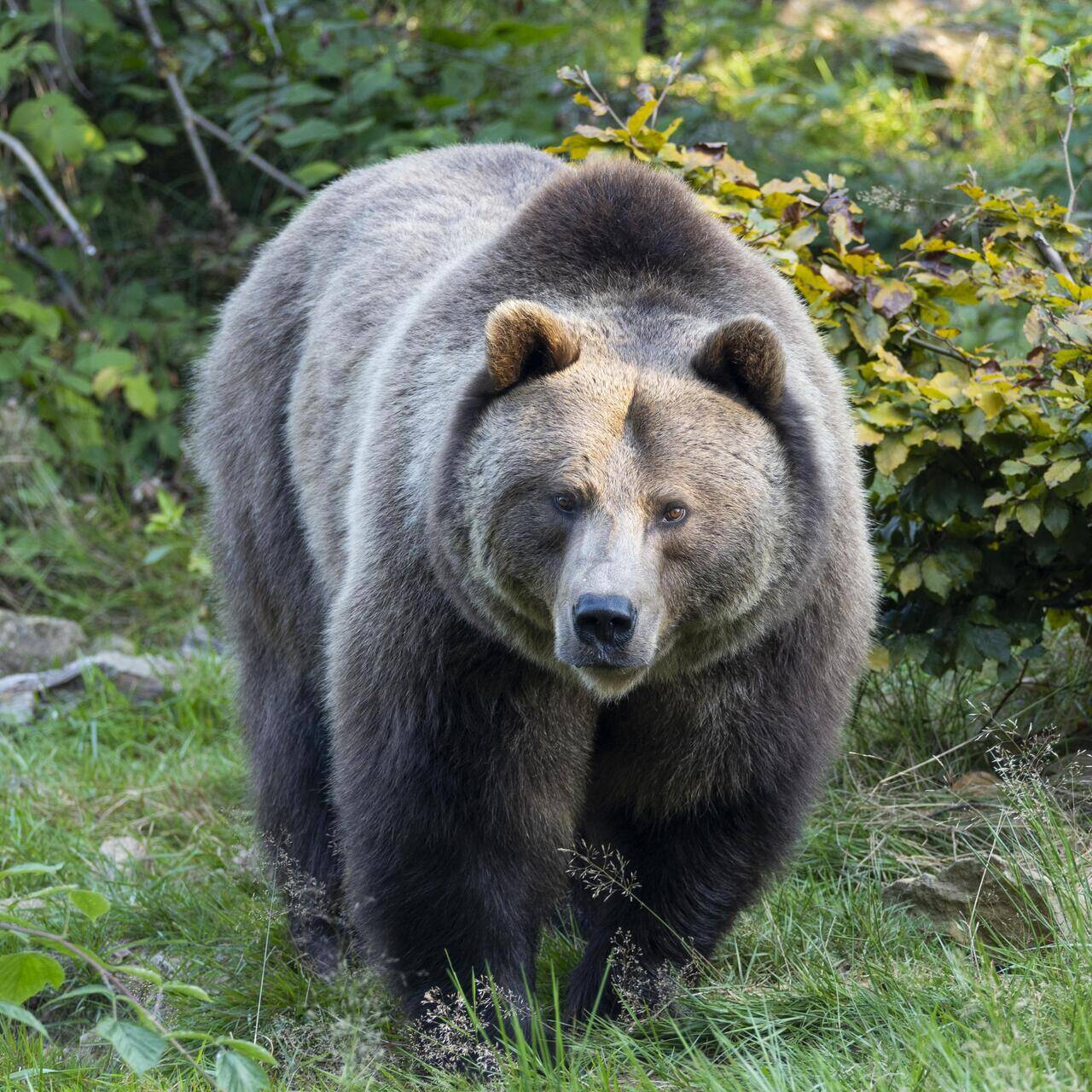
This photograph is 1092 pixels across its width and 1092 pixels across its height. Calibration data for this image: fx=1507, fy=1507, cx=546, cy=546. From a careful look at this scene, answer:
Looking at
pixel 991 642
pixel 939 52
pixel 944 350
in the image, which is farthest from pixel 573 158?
pixel 939 52

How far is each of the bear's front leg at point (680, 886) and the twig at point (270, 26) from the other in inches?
280

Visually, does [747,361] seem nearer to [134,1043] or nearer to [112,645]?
[134,1043]

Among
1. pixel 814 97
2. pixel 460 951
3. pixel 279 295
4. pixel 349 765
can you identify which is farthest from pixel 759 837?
pixel 814 97

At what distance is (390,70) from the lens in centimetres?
1001

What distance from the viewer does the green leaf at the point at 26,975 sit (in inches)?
129

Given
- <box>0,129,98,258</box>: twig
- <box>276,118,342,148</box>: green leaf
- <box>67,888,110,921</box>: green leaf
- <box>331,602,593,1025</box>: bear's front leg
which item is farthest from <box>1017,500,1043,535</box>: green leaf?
<box>0,129,98,258</box>: twig

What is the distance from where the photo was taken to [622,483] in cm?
398

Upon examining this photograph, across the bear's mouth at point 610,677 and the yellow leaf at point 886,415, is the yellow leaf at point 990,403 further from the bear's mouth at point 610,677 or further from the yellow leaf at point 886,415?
the bear's mouth at point 610,677

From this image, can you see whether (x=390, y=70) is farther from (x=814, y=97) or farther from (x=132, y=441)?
(x=814, y=97)

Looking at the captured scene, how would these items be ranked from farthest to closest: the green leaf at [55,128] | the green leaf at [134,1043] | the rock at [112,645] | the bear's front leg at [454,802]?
the green leaf at [55,128] → the rock at [112,645] → the bear's front leg at [454,802] → the green leaf at [134,1043]

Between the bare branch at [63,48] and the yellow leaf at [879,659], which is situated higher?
the bare branch at [63,48]

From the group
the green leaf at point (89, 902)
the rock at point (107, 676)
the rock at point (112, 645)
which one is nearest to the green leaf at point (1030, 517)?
the green leaf at point (89, 902)

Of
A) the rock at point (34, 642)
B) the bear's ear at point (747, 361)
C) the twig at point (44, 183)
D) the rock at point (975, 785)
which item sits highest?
the bear's ear at point (747, 361)

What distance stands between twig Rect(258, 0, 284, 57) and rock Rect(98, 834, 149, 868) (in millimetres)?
5829
